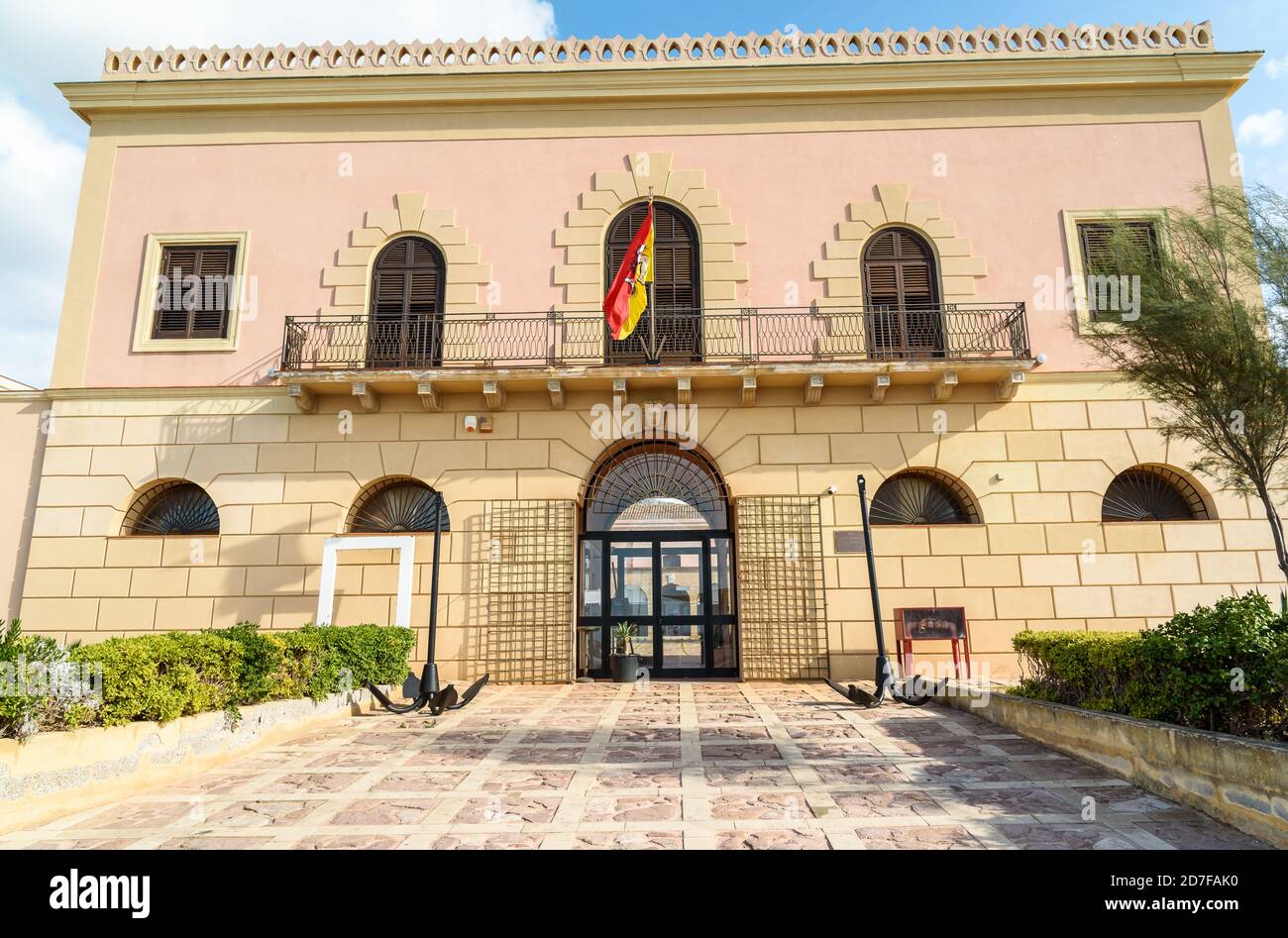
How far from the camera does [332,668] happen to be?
872 centimetres

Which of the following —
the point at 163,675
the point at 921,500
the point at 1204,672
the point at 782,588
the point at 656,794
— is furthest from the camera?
the point at 921,500

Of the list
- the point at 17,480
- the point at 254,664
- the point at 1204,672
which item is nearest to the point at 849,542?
the point at 1204,672

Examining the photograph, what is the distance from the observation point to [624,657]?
1194cm

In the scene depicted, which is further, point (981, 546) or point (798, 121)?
point (798, 121)

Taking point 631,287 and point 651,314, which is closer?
point 631,287

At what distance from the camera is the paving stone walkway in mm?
4332

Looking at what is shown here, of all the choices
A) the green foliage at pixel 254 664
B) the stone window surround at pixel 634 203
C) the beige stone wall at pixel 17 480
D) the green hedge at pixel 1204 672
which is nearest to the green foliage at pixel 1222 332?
the green hedge at pixel 1204 672

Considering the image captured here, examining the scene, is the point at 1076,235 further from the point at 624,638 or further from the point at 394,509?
the point at 394,509

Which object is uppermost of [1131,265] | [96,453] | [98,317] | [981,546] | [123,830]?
[98,317]

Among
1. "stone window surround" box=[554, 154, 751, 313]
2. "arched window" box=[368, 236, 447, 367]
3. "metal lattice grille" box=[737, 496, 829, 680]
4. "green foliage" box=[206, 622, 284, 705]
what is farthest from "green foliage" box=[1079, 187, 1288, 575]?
"arched window" box=[368, 236, 447, 367]

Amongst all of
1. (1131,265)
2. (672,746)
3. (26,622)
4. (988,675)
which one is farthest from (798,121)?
(26,622)

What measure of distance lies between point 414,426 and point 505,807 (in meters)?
8.37

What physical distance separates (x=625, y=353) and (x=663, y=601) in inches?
166

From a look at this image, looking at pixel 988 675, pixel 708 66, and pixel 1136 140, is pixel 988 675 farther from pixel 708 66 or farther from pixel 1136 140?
pixel 708 66
